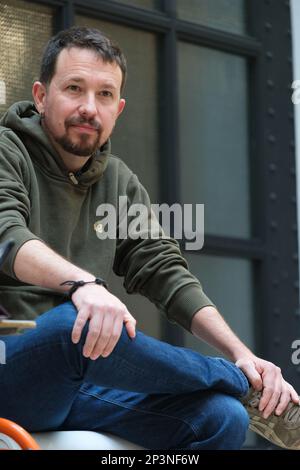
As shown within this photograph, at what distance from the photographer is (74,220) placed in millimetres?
2484

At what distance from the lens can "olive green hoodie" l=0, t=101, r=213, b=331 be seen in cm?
232

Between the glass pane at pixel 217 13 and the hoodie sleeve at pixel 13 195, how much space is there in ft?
7.45

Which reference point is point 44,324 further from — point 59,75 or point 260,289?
point 260,289

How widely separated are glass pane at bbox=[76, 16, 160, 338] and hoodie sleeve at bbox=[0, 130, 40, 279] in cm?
181

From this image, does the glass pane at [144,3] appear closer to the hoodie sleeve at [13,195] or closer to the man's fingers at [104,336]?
the hoodie sleeve at [13,195]

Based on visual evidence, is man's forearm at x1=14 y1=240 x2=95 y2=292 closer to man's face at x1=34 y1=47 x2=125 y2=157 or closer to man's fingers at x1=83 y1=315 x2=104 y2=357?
man's fingers at x1=83 y1=315 x2=104 y2=357

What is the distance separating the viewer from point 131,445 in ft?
7.39

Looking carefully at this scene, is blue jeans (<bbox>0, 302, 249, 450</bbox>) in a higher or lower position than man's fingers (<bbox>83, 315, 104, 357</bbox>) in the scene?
lower

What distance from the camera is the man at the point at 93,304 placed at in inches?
79.1

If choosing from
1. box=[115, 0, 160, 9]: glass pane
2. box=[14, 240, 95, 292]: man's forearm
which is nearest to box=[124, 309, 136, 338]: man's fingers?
box=[14, 240, 95, 292]: man's forearm

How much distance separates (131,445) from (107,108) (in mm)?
814

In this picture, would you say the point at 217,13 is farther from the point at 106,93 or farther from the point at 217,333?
the point at 217,333

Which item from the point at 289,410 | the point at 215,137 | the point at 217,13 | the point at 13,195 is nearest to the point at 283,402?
the point at 289,410
